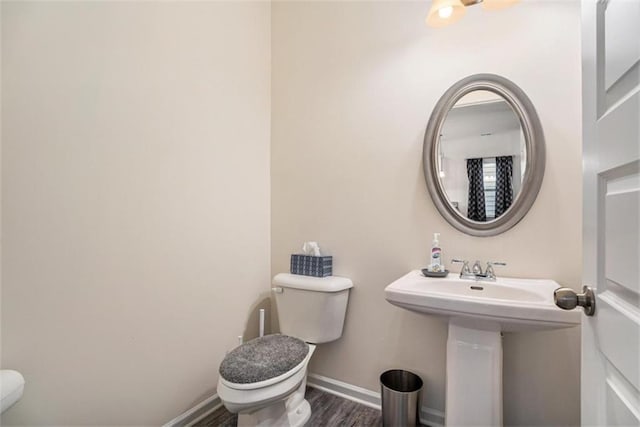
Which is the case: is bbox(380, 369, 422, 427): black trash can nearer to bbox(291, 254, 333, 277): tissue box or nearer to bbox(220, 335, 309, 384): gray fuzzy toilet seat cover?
bbox(220, 335, 309, 384): gray fuzzy toilet seat cover

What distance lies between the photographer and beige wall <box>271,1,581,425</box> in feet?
4.36

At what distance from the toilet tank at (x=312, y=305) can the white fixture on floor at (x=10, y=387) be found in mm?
1094

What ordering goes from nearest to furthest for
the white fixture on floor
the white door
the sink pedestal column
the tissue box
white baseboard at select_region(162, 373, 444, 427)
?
1. the white door
2. the white fixture on floor
3. the sink pedestal column
4. white baseboard at select_region(162, 373, 444, 427)
5. the tissue box

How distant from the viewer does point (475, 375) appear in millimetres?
1218

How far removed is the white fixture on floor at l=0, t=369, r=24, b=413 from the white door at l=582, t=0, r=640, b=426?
1536 millimetres

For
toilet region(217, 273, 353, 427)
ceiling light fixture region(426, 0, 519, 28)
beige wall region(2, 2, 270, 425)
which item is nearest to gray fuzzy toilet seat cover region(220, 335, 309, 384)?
toilet region(217, 273, 353, 427)

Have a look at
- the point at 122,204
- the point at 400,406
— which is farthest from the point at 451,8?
the point at 400,406

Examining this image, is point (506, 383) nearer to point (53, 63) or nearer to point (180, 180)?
point (180, 180)

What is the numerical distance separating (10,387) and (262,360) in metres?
0.82

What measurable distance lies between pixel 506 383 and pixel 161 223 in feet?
5.71

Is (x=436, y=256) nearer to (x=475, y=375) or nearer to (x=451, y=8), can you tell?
(x=475, y=375)

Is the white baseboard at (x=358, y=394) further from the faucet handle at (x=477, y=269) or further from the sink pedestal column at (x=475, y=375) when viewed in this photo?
the faucet handle at (x=477, y=269)

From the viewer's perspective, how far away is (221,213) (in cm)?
179

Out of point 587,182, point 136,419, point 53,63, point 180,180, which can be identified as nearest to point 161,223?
point 180,180
